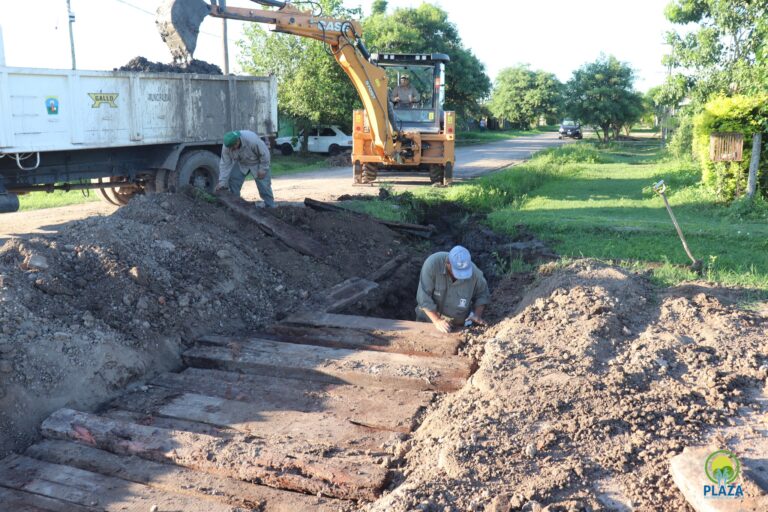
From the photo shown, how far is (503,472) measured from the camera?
138 inches

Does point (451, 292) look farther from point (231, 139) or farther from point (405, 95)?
point (405, 95)

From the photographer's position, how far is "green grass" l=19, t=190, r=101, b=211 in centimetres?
1256

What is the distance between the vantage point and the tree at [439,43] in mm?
35438

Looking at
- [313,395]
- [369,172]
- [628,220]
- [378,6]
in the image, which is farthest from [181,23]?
[378,6]

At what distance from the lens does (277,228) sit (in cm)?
823

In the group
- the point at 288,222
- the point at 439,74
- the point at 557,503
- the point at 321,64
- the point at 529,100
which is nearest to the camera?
the point at 557,503

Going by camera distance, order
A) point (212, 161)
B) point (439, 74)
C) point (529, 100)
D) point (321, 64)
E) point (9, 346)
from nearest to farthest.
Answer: point (9, 346), point (212, 161), point (439, 74), point (321, 64), point (529, 100)

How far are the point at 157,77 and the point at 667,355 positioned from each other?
8.36 metres

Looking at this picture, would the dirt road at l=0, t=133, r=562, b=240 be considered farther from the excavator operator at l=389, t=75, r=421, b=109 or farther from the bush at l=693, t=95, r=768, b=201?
the bush at l=693, t=95, r=768, b=201

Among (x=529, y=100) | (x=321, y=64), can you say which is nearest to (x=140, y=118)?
(x=321, y=64)

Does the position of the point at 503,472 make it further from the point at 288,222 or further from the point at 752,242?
the point at 752,242

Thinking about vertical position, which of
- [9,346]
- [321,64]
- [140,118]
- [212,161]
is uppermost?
[321,64]

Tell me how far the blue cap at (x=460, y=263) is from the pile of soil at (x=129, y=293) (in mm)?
1720

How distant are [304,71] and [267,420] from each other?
2233cm
